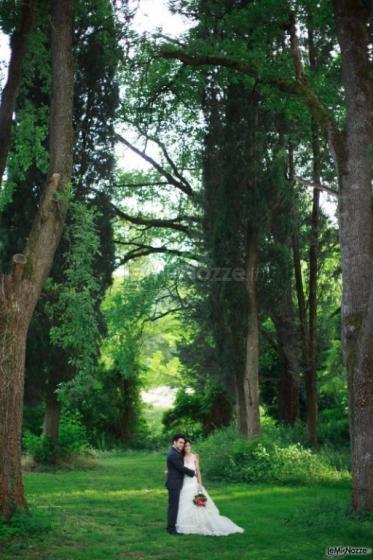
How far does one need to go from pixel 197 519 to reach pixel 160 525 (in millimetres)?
952

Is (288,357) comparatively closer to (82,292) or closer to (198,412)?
(198,412)

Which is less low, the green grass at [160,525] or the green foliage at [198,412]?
the green foliage at [198,412]

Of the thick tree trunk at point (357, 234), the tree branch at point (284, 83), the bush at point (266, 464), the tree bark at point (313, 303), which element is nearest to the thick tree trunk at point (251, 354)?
the bush at point (266, 464)

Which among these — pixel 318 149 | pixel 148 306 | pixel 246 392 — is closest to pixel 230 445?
pixel 246 392

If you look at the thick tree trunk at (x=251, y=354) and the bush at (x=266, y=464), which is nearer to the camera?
the bush at (x=266, y=464)

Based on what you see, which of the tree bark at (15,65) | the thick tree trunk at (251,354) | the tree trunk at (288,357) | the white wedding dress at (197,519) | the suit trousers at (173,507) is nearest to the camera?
the white wedding dress at (197,519)

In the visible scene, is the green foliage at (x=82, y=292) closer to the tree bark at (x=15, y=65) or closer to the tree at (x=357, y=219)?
the tree bark at (x=15, y=65)

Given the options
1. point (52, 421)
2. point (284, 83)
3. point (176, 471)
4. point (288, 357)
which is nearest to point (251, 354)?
point (288, 357)

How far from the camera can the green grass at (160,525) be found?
30.4 feet

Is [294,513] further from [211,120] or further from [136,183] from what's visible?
[136,183]

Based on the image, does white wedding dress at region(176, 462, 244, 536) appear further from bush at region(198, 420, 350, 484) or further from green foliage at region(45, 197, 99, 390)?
bush at region(198, 420, 350, 484)

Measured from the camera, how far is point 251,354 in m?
19.0

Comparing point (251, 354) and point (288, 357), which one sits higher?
point (288, 357)

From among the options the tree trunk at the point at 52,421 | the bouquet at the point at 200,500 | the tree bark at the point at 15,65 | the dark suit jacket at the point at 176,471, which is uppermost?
the tree bark at the point at 15,65
